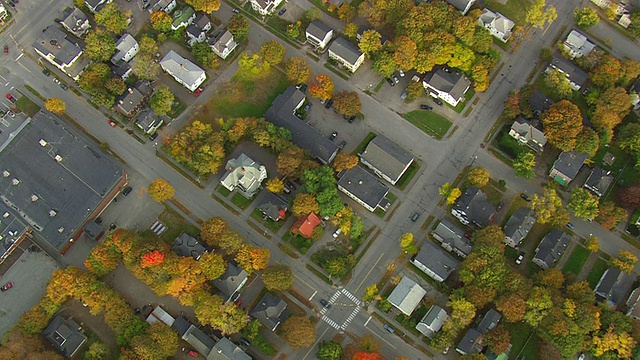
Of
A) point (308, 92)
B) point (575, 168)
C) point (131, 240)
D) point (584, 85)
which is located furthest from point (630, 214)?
point (131, 240)

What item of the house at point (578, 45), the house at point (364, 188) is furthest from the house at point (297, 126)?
the house at point (578, 45)

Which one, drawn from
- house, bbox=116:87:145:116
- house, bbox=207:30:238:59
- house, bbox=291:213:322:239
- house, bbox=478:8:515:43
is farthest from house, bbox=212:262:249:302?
house, bbox=478:8:515:43

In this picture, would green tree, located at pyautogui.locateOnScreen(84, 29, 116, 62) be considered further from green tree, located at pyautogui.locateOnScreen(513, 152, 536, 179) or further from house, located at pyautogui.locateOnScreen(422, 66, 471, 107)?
green tree, located at pyautogui.locateOnScreen(513, 152, 536, 179)

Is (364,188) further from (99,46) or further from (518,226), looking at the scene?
(99,46)

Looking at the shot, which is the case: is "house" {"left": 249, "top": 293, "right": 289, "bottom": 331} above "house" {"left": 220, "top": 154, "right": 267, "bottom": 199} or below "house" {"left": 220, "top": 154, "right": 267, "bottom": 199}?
below

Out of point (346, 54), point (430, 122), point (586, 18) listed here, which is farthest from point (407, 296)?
point (586, 18)
